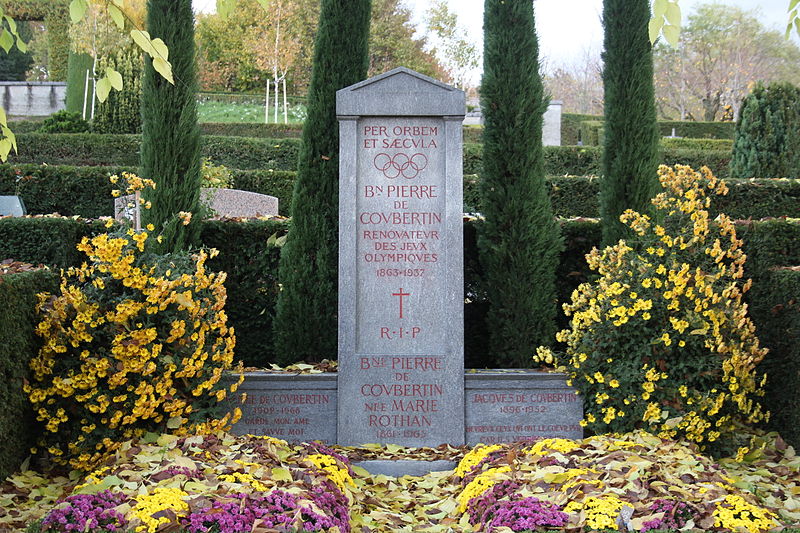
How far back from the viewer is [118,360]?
16.6ft

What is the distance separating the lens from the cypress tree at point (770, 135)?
14.3 metres

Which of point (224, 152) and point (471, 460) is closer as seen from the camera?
point (471, 460)

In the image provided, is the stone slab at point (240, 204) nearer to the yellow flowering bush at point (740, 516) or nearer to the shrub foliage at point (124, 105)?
the yellow flowering bush at point (740, 516)

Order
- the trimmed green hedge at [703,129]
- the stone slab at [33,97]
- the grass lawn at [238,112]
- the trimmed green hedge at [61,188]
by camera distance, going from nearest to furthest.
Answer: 1. the trimmed green hedge at [61,188]
2. the trimmed green hedge at [703,129]
3. the stone slab at [33,97]
4. the grass lawn at [238,112]

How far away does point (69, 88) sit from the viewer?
94.3ft

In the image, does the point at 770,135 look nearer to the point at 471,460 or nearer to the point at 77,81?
the point at 471,460

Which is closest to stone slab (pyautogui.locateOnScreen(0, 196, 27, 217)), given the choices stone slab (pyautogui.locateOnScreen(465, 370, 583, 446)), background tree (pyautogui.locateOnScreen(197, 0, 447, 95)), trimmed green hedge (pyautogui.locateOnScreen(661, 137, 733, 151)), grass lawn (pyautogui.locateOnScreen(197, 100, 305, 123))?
stone slab (pyautogui.locateOnScreen(465, 370, 583, 446))

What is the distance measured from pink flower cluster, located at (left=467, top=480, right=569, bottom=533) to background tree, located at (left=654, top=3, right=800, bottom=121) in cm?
4123

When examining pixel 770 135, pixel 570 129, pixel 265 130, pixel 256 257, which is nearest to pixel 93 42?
pixel 265 130

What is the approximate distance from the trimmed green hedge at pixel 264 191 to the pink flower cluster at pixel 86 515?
9.89 meters

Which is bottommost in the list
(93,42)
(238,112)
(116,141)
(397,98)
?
(397,98)

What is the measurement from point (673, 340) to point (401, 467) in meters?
2.10

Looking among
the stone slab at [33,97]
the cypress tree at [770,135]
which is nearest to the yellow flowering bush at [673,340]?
the cypress tree at [770,135]

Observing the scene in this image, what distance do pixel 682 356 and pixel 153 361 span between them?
11.7 ft
